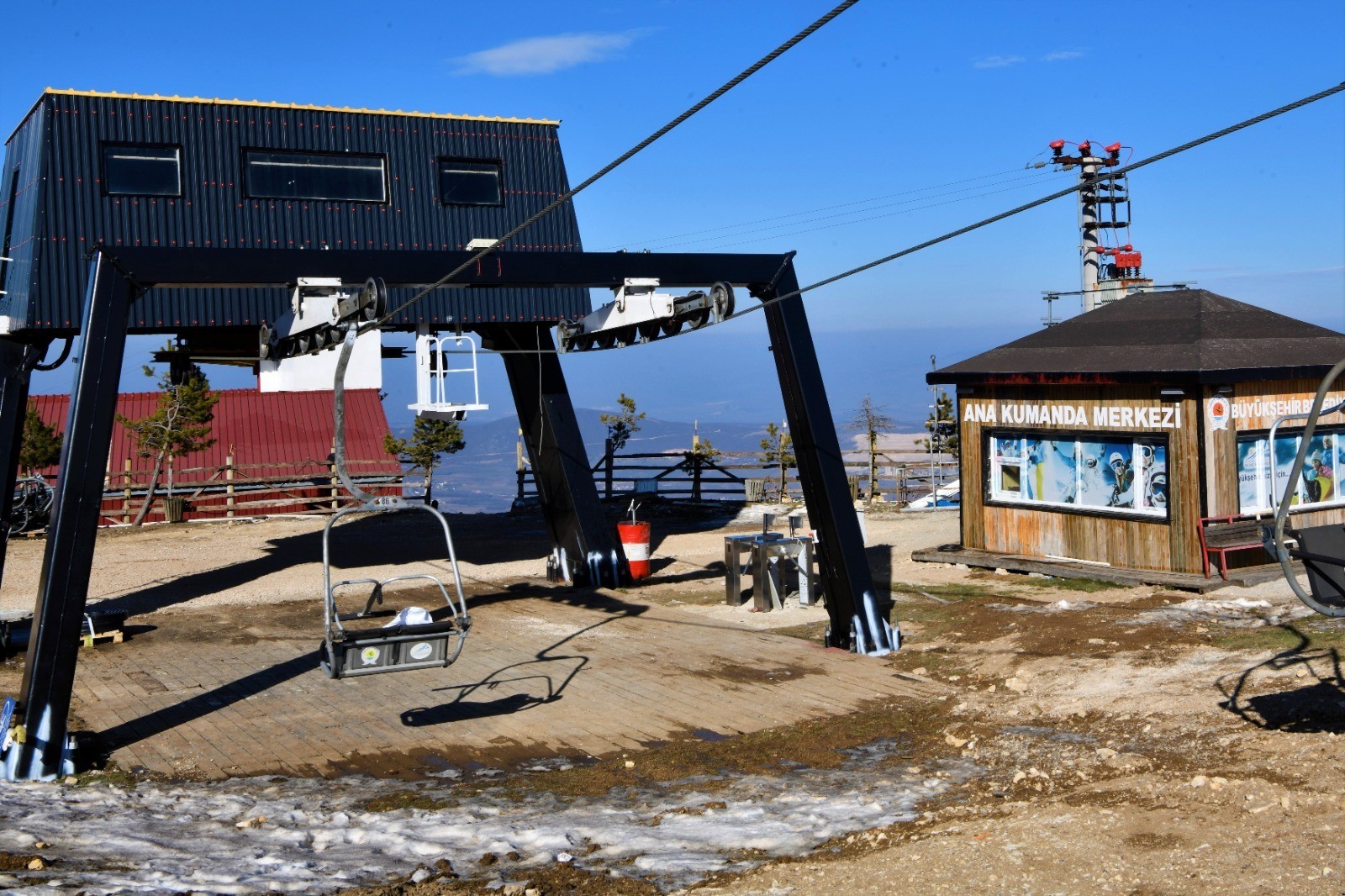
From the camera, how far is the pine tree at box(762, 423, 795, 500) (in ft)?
109

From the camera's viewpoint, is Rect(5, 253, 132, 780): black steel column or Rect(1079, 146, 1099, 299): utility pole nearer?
Rect(5, 253, 132, 780): black steel column

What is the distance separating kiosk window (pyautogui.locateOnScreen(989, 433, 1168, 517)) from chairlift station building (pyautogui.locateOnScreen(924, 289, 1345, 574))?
2 cm

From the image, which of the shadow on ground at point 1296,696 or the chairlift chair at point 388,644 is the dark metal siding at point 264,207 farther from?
the shadow on ground at point 1296,696

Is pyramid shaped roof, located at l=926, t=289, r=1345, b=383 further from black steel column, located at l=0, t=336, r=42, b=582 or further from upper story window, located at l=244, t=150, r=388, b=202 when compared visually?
black steel column, located at l=0, t=336, r=42, b=582

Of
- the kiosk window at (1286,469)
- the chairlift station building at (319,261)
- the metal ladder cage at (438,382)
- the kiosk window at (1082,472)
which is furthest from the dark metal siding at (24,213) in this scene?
the kiosk window at (1286,469)

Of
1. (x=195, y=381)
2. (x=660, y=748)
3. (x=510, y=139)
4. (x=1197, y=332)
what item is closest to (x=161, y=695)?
(x=660, y=748)

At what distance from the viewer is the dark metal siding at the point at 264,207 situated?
59.0 ft

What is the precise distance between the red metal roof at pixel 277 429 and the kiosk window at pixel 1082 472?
2158 cm

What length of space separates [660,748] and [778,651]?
3.96m

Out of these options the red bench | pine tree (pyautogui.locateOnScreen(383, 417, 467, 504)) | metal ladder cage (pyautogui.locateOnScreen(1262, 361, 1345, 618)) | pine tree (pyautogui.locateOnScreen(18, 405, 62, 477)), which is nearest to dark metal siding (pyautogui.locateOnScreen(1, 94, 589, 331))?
the red bench

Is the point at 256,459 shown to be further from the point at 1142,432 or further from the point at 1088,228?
the point at 1088,228

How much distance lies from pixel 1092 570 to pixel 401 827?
12028 millimetres

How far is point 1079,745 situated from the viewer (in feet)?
32.7

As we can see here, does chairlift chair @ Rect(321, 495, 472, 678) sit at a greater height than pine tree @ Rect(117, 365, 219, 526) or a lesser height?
lesser
